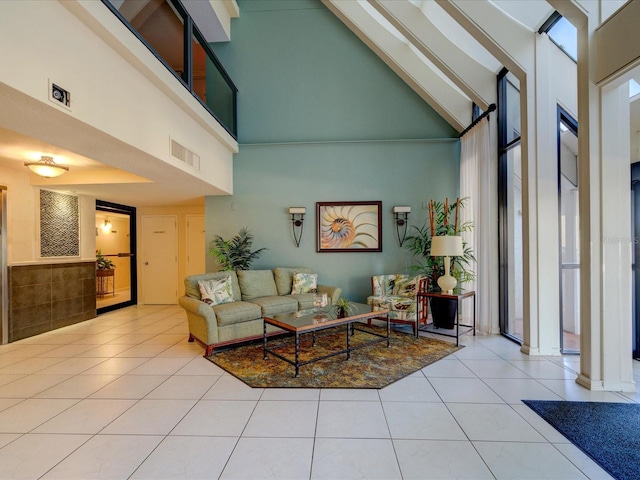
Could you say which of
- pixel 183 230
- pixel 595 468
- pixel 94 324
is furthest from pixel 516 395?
pixel 183 230

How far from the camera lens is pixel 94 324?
538cm

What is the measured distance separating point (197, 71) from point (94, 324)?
499cm

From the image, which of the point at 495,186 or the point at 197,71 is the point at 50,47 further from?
→ the point at 495,186

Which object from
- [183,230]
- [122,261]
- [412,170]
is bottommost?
[122,261]

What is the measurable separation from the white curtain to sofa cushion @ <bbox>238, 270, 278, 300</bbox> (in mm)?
3116

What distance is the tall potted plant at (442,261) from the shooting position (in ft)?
15.3

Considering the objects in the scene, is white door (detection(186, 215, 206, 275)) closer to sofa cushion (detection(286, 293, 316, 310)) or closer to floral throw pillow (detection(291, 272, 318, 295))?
floral throw pillow (detection(291, 272, 318, 295))

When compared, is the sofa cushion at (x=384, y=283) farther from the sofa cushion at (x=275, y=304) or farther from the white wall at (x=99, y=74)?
the white wall at (x=99, y=74)

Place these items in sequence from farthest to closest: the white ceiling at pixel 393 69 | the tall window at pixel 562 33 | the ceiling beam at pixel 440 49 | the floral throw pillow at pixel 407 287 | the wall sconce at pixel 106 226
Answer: the wall sconce at pixel 106 226, the floral throw pillow at pixel 407 287, the ceiling beam at pixel 440 49, the tall window at pixel 562 33, the white ceiling at pixel 393 69

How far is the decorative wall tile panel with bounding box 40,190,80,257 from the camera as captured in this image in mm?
4938

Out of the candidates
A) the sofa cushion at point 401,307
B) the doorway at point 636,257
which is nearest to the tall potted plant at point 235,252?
the sofa cushion at point 401,307

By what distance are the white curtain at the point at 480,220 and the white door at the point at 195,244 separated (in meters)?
5.47

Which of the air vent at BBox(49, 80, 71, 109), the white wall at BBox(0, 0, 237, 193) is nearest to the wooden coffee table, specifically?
the white wall at BBox(0, 0, 237, 193)

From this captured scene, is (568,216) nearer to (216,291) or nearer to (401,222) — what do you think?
(401,222)
